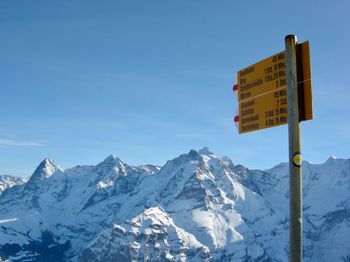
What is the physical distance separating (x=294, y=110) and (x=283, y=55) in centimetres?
87

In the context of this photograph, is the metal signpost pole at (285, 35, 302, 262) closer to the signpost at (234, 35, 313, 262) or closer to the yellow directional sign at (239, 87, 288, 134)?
the signpost at (234, 35, 313, 262)

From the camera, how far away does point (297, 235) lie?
6.93 metres

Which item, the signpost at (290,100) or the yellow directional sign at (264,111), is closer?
the signpost at (290,100)

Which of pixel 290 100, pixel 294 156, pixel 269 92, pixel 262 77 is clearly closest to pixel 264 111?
pixel 269 92

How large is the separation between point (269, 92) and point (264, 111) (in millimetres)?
275

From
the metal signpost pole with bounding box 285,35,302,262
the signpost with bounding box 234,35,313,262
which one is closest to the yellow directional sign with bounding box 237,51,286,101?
the signpost with bounding box 234,35,313,262

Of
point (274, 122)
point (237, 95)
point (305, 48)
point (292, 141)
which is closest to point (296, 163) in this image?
point (292, 141)

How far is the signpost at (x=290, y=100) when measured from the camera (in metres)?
7.02

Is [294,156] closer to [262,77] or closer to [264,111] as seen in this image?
Answer: [264,111]

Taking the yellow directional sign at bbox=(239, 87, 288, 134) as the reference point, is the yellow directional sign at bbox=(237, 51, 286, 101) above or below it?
above

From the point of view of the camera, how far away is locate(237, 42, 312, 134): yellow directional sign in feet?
23.7

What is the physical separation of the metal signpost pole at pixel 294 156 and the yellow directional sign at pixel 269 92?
0.31 feet

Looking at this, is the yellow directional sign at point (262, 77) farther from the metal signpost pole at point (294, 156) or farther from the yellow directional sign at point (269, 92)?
the metal signpost pole at point (294, 156)

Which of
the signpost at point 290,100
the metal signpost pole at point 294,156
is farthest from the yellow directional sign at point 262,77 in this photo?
the metal signpost pole at point 294,156
